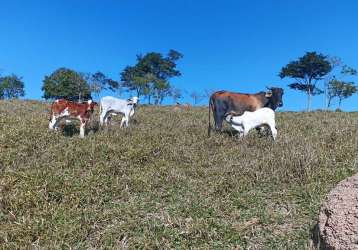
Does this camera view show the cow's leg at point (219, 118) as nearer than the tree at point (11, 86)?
Yes

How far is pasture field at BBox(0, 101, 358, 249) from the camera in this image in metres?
6.87

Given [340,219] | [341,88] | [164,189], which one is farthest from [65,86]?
[340,219]

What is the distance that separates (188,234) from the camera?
22.4 ft

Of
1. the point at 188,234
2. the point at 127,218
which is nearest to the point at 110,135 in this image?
the point at 127,218

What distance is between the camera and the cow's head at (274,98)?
16.9m

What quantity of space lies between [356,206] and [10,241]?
15.7 ft

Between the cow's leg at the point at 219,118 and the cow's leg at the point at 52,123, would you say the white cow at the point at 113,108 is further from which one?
the cow's leg at the point at 219,118

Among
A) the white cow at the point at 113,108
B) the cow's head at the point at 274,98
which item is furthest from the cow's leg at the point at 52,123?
the cow's head at the point at 274,98

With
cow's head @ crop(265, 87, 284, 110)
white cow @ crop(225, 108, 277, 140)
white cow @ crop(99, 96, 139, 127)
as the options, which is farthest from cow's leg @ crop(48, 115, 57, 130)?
cow's head @ crop(265, 87, 284, 110)

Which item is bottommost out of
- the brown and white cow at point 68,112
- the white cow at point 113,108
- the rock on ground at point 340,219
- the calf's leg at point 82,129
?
the rock on ground at point 340,219

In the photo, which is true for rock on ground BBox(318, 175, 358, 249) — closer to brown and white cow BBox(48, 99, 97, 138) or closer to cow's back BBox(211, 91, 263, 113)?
brown and white cow BBox(48, 99, 97, 138)

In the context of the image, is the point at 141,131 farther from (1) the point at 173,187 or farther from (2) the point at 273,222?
(2) the point at 273,222

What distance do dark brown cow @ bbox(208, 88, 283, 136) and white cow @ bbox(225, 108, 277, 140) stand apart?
1.74m

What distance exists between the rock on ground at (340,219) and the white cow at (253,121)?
7.27 metres
